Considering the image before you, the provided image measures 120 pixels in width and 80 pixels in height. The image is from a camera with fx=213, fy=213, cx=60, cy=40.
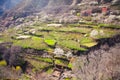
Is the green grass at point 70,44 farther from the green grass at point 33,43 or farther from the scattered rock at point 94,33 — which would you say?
the scattered rock at point 94,33

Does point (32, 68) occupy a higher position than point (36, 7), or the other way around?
point (36, 7)

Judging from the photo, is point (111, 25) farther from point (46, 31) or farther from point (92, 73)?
point (92, 73)

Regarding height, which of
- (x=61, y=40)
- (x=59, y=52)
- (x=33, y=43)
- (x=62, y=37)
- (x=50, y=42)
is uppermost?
(x=62, y=37)

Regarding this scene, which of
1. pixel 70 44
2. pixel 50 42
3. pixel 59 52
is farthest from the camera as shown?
pixel 50 42

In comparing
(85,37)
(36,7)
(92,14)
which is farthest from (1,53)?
(36,7)

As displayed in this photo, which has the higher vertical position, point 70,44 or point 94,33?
point 94,33

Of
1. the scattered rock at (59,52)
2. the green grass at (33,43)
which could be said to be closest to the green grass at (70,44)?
the scattered rock at (59,52)

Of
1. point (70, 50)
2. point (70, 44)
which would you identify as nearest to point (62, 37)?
point (70, 44)

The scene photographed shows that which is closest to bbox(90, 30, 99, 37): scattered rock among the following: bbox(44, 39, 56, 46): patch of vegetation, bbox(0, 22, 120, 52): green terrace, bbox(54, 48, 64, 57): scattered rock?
bbox(0, 22, 120, 52): green terrace

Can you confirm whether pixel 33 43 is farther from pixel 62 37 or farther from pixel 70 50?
pixel 70 50

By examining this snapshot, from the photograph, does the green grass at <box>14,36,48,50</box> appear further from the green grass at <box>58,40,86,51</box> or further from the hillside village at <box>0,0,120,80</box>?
the green grass at <box>58,40,86,51</box>

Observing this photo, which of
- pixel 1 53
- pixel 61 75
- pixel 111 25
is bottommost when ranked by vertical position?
pixel 61 75
